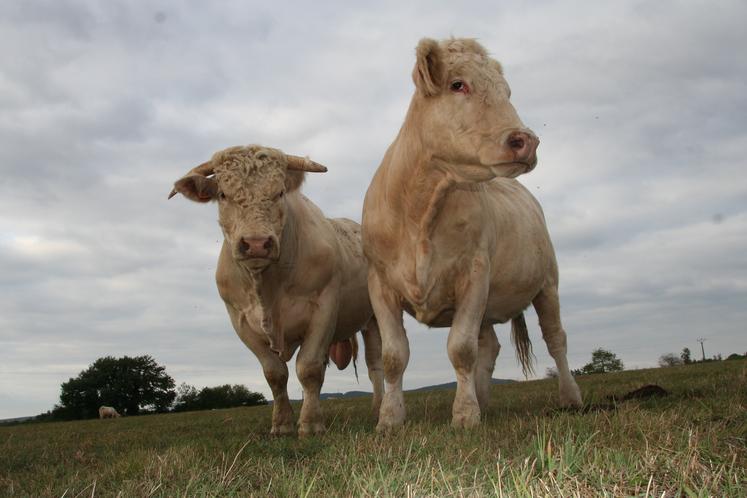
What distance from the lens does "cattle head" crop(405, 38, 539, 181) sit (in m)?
5.22

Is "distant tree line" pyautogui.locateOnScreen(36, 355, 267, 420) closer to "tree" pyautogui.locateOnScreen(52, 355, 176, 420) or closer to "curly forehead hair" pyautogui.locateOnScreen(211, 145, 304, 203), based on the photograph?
"tree" pyautogui.locateOnScreen(52, 355, 176, 420)

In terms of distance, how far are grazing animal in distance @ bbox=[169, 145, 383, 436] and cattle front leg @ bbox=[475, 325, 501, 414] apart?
1.58m

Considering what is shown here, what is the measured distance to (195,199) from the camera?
21.9 feet

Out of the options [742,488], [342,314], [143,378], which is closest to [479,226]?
[342,314]

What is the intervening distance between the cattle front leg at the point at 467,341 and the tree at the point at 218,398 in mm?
36038

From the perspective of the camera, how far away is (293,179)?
22.6 ft

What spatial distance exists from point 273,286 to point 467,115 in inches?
104

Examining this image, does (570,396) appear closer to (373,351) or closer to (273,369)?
(373,351)

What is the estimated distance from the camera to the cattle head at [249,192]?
6.01m

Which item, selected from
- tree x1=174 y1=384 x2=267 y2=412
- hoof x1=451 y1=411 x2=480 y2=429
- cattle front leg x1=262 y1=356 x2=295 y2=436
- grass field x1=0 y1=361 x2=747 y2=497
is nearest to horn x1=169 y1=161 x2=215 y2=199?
cattle front leg x1=262 y1=356 x2=295 y2=436

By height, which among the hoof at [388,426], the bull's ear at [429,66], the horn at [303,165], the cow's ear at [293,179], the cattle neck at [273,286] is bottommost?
the hoof at [388,426]

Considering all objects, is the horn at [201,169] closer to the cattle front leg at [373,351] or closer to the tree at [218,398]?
the cattle front leg at [373,351]

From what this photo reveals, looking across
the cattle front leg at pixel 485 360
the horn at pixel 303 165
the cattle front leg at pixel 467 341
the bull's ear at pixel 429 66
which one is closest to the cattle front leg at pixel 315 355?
the horn at pixel 303 165

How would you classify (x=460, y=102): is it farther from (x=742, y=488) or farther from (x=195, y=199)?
(x=742, y=488)
